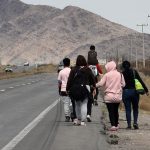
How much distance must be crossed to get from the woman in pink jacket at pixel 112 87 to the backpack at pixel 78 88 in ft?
1.72

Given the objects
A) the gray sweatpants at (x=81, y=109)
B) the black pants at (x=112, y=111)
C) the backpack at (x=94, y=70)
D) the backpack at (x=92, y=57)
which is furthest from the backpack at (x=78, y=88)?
the backpack at (x=92, y=57)

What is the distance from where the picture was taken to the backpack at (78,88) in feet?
51.4

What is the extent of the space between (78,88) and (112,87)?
0.92m

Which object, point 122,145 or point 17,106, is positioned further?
point 17,106

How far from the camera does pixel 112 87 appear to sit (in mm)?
15250

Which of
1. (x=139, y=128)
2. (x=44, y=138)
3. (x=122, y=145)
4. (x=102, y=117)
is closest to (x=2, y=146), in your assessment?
(x=44, y=138)

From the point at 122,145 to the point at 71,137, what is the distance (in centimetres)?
143

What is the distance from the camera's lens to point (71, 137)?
13.5 metres

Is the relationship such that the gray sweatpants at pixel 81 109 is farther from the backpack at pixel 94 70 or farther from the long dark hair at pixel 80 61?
the backpack at pixel 94 70

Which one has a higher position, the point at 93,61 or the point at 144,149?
the point at 93,61

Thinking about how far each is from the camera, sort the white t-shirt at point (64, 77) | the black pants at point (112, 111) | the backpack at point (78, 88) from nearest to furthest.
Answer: the black pants at point (112, 111) → the backpack at point (78, 88) → the white t-shirt at point (64, 77)

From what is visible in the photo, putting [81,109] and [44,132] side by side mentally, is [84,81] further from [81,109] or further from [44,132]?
[44,132]

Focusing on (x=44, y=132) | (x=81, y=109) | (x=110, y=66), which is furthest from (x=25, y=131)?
(x=110, y=66)

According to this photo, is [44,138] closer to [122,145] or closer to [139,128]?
[122,145]
